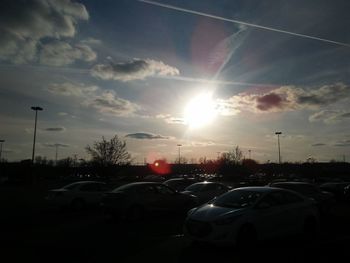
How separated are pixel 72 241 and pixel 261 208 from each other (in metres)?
4.87

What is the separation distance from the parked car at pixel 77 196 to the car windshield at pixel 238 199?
35.2 ft

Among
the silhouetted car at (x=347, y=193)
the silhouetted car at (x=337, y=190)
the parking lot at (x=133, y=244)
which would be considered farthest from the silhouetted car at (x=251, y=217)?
the silhouetted car at (x=337, y=190)

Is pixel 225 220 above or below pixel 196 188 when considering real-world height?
below

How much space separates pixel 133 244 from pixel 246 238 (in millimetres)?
2795

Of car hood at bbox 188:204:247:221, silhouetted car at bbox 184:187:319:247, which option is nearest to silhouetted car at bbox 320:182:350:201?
silhouetted car at bbox 184:187:319:247

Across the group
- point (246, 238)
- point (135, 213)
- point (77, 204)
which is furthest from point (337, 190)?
point (246, 238)

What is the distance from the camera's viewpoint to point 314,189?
19719 millimetres

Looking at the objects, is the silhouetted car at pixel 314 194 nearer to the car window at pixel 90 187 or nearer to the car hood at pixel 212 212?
the car window at pixel 90 187

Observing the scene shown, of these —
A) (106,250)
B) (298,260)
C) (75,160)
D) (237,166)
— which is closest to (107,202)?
(106,250)

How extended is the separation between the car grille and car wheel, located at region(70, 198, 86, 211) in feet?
38.0

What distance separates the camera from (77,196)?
70.0ft

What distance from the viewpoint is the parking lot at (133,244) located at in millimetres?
9586

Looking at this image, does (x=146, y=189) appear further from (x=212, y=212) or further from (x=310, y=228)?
(x=212, y=212)

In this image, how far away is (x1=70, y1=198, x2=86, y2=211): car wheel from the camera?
21250 mm
